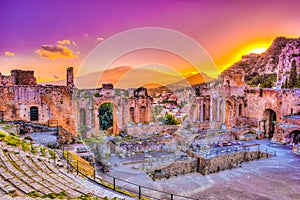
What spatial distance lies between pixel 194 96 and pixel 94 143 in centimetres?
1516

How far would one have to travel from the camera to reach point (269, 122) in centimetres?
2725

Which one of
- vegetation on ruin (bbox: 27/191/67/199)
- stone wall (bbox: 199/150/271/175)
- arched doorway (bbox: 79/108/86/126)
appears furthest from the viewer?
arched doorway (bbox: 79/108/86/126)

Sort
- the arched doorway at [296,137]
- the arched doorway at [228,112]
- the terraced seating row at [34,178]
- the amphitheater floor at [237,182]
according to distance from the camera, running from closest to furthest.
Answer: the terraced seating row at [34,178], the amphitheater floor at [237,182], the arched doorway at [296,137], the arched doorway at [228,112]

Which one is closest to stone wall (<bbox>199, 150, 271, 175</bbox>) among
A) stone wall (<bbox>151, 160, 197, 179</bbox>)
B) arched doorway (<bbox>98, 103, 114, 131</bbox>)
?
stone wall (<bbox>151, 160, 197, 179</bbox>)

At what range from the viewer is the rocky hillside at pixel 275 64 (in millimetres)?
52838

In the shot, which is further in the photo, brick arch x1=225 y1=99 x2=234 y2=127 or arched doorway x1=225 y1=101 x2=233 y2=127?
arched doorway x1=225 y1=101 x2=233 y2=127

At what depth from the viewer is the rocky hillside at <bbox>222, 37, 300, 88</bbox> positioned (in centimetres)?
5284

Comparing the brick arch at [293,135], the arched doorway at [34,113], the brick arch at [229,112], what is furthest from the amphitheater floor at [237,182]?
the brick arch at [229,112]

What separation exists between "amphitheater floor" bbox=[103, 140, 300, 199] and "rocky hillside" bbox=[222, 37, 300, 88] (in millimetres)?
33971

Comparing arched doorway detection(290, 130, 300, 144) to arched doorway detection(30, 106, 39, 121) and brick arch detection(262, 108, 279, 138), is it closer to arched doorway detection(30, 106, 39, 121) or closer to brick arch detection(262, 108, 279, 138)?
brick arch detection(262, 108, 279, 138)

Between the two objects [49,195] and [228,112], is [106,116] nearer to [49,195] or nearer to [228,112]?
[228,112]

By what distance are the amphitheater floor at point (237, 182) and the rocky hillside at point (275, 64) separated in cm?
3397

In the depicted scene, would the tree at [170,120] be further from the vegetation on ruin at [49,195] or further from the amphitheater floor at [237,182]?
the vegetation on ruin at [49,195]

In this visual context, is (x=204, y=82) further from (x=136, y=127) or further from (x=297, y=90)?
(x=136, y=127)
